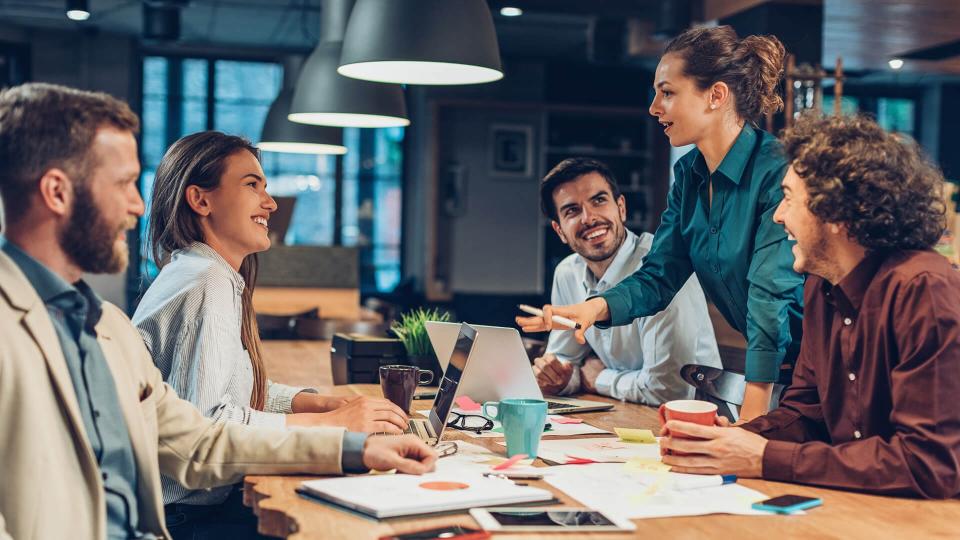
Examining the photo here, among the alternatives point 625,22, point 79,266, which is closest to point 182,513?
point 79,266

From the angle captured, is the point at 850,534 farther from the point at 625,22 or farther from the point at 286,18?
the point at 286,18

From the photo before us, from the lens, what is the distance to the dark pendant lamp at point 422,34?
2.73 m

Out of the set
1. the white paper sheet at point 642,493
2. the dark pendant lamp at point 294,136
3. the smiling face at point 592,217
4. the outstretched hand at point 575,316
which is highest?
the dark pendant lamp at point 294,136

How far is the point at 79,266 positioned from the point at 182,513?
74 cm

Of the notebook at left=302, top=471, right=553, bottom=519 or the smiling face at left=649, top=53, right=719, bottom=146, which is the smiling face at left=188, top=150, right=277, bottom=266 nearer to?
the notebook at left=302, top=471, right=553, bottom=519

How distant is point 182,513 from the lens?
2.18 m

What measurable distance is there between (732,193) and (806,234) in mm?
751

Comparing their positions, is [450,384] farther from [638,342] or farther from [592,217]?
[592,217]

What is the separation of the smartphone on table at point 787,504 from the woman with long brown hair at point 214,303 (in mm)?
753

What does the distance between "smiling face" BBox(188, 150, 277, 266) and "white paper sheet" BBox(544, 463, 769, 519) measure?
955 mm

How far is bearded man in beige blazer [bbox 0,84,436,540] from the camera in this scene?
1490mm

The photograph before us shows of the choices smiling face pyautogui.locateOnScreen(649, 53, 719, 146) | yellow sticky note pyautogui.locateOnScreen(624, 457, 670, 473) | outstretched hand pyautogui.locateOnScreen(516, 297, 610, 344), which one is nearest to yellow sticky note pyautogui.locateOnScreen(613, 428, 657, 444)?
yellow sticky note pyautogui.locateOnScreen(624, 457, 670, 473)

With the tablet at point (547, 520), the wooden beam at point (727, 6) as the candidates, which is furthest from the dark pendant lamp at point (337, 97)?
the wooden beam at point (727, 6)

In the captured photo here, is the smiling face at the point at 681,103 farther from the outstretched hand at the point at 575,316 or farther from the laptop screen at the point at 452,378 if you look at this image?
the laptop screen at the point at 452,378
